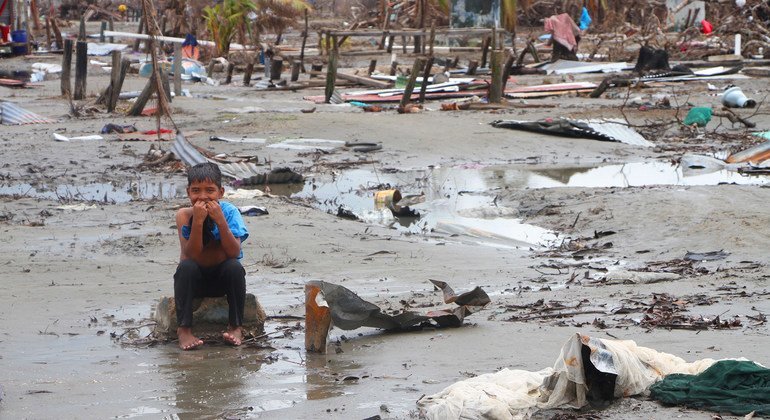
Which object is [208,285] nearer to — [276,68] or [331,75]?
[331,75]

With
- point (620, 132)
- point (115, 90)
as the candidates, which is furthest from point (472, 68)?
point (620, 132)

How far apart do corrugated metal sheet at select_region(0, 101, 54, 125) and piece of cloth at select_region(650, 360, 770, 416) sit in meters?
14.3

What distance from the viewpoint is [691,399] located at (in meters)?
4.00

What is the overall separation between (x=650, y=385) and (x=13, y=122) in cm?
1426

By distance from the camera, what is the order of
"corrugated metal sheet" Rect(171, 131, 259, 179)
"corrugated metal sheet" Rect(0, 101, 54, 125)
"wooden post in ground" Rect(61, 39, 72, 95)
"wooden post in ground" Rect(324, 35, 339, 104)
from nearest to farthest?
"corrugated metal sheet" Rect(171, 131, 259, 179)
"corrugated metal sheet" Rect(0, 101, 54, 125)
"wooden post in ground" Rect(324, 35, 339, 104)
"wooden post in ground" Rect(61, 39, 72, 95)

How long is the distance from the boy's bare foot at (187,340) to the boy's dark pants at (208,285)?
1.1 inches

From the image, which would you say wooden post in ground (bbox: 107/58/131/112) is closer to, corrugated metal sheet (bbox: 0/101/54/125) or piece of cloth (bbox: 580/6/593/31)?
corrugated metal sheet (bbox: 0/101/54/125)

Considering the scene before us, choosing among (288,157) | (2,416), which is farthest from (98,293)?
(288,157)

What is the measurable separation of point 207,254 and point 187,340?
1.41ft

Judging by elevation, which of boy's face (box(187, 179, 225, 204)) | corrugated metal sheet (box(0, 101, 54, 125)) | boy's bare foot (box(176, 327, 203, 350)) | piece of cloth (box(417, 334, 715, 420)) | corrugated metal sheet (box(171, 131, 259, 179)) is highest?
boy's face (box(187, 179, 225, 204))

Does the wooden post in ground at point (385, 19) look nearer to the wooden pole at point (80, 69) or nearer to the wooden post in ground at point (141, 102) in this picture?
the wooden pole at point (80, 69)

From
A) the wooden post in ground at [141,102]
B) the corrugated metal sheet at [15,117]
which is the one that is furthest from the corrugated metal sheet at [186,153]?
the corrugated metal sheet at [15,117]

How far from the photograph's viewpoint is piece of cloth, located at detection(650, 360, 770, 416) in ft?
12.8

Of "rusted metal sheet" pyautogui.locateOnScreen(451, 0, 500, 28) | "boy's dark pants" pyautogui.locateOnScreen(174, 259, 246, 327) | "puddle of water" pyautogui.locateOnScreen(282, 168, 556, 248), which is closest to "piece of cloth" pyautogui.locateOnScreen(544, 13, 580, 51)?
"rusted metal sheet" pyautogui.locateOnScreen(451, 0, 500, 28)
